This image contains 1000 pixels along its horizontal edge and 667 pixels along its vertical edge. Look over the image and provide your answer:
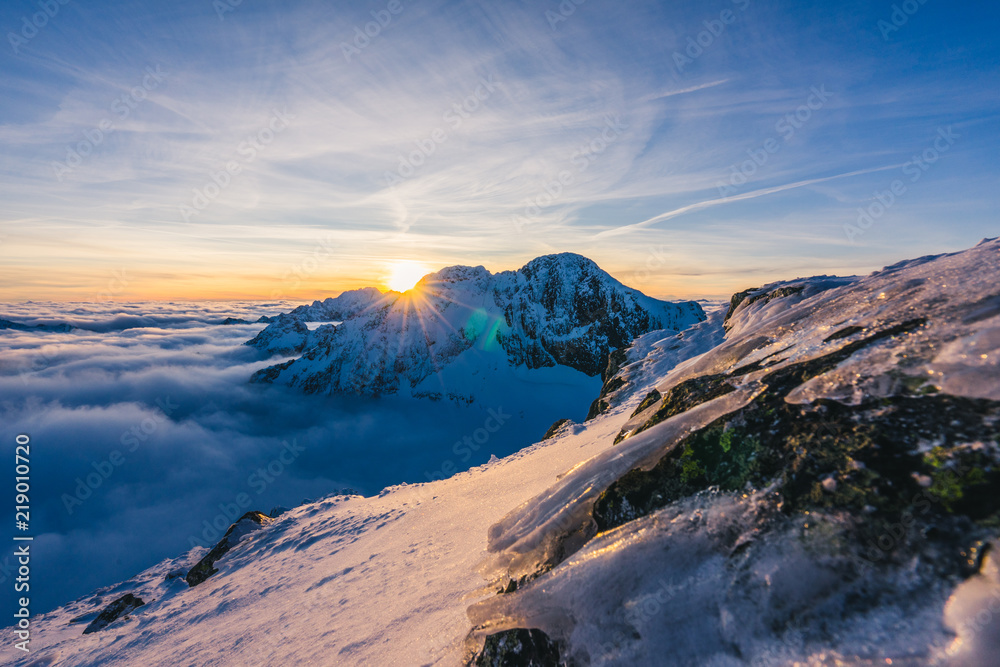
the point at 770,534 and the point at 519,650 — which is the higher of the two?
the point at 770,534

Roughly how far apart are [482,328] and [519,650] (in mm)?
98108

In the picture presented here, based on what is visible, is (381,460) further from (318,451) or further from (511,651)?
(511,651)

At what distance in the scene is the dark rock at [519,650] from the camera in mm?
3590

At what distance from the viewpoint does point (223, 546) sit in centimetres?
1481

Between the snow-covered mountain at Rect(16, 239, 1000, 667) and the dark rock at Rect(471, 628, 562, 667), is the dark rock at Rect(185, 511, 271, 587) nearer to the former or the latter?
the snow-covered mountain at Rect(16, 239, 1000, 667)

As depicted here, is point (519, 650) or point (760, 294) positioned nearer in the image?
point (519, 650)

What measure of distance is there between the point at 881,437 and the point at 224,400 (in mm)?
159505

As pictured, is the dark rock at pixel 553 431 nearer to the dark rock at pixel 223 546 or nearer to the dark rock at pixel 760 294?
the dark rock at pixel 760 294

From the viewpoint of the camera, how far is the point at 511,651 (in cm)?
377

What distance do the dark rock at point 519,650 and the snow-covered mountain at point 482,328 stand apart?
8622 centimetres

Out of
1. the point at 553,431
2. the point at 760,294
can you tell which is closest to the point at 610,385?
the point at 553,431

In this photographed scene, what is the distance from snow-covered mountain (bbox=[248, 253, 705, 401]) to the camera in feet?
291

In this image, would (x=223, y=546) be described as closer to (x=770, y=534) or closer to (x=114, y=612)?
(x=114, y=612)

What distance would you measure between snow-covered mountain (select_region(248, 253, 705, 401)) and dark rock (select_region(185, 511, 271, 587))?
78.4 meters
